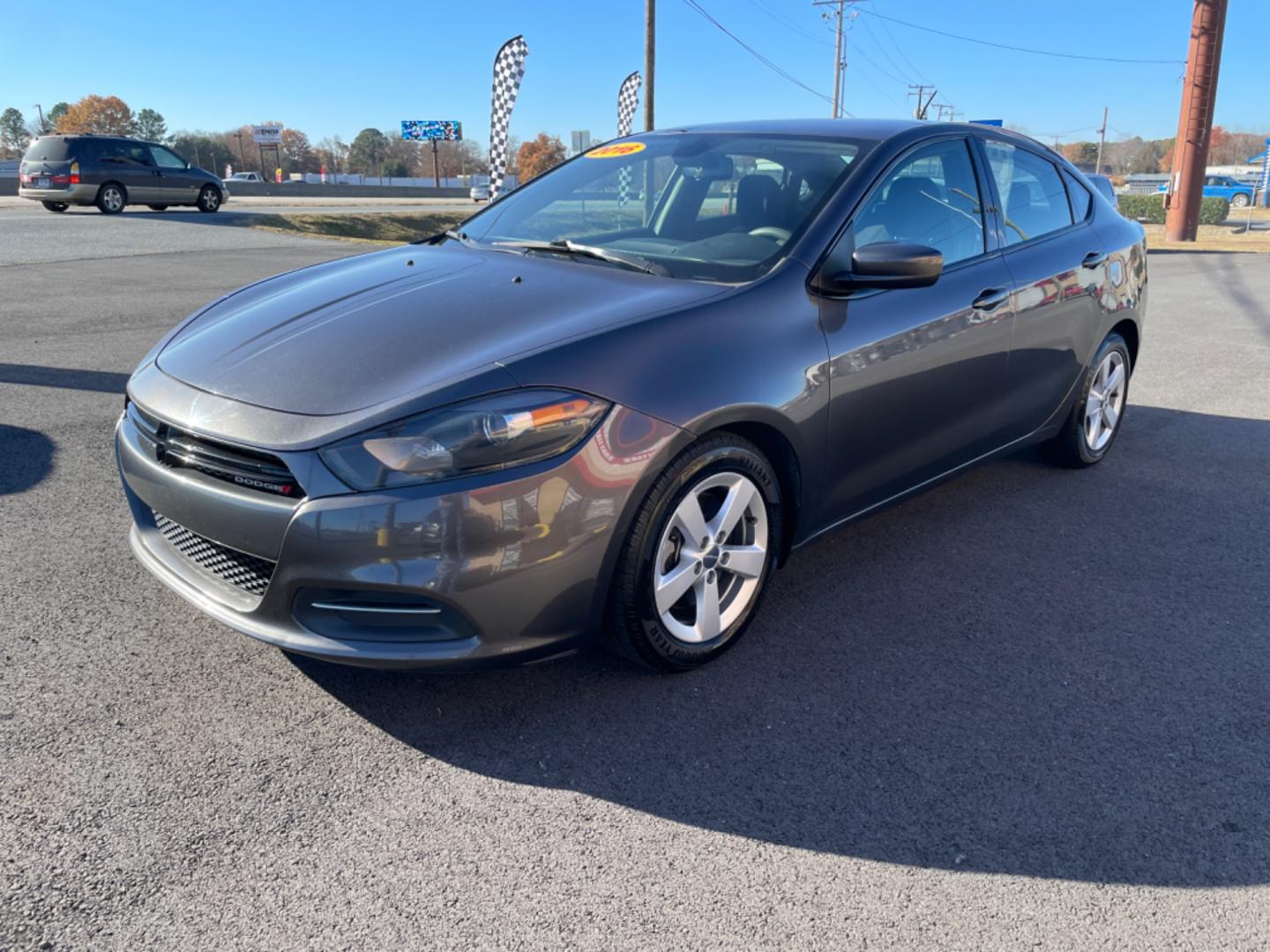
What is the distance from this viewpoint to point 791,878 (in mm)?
2186

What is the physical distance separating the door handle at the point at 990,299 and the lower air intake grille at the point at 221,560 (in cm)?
268

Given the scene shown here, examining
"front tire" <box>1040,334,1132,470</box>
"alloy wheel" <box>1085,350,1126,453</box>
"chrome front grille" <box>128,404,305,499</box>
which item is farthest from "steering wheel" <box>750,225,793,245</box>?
"alloy wheel" <box>1085,350,1126,453</box>

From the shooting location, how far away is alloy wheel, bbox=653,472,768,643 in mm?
2850

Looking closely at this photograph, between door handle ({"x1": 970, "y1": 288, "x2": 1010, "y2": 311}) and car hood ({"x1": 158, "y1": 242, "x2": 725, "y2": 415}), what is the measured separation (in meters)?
1.27

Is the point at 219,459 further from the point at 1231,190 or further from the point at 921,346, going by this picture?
the point at 1231,190

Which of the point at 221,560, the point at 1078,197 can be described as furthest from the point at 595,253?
the point at 1078,197

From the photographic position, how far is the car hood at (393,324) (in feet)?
8.51

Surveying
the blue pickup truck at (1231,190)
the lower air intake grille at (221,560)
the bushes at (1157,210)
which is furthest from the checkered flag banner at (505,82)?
the blue pickup truck at (1231,190)

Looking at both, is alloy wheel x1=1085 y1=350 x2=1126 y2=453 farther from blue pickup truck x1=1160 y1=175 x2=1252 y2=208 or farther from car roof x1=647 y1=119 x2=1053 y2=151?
blue pickup truck x1=1160 y1=175 x2=1252 y2=208

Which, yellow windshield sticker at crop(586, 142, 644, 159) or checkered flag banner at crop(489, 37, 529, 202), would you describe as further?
checkered flag banner at crop(489, 37, 529, 202)

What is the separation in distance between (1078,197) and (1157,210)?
52157 millimetres

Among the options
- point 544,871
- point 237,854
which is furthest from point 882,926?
point 237,854

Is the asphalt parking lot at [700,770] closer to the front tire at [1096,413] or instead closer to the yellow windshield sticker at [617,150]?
the front tire at [1096,413]

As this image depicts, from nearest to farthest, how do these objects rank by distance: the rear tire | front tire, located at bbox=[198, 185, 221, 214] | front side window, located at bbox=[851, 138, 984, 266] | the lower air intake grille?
the lower air intake grille, front side window, located at bbox=[851, 138, 984, 266], the rear tire, front tire, located at bbox=[198, 185, 221, 214]
